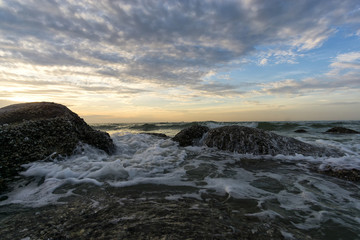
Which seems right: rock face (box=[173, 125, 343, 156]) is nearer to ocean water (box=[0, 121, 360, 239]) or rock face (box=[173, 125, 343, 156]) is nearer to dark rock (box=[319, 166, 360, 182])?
ocean water (box=[0, 121, 360, 239])

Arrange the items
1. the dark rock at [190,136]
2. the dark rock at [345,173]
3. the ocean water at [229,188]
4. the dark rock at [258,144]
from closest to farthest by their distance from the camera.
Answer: the ocean water at [229,188]
the dark rock at [345,173]
the dark rock at [258,144]
the dark rock at [190,136]

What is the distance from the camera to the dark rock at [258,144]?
6.14m

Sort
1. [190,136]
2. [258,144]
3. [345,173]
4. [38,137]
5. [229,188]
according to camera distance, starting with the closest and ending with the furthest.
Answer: [229,188]
[345,173]
[38,137]
[258,144]
[190,136]

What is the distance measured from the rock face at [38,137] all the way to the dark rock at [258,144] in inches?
160

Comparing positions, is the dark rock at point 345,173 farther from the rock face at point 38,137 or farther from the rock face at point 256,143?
the rock face at point 38,137

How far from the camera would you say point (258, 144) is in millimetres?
6270

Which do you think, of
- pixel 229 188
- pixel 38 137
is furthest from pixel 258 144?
pixel 38 137

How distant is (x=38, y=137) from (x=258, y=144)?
21.3 ft

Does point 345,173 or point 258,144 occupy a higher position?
point 258,144

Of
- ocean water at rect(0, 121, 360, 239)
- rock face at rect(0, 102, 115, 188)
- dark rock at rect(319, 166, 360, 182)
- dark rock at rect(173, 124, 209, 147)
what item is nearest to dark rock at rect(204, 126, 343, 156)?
dark rock at rect(173, 124, 209, 147)

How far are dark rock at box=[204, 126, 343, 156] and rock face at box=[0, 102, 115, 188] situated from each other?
405cm

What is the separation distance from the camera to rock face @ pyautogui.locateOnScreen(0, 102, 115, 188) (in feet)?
12.9

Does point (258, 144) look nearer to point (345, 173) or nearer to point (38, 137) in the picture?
point (345, 173)

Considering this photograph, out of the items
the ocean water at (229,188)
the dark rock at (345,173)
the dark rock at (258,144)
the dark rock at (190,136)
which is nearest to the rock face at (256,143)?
the dark rock at (258,144)
